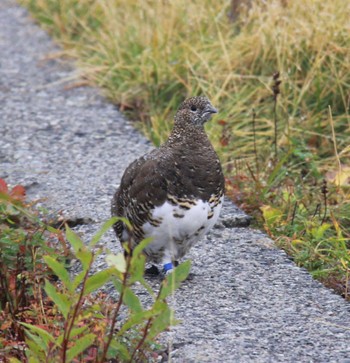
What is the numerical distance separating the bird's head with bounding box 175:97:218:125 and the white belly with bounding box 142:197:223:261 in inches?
16.2

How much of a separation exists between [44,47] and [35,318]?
4198mm

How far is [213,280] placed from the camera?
3.66 metres

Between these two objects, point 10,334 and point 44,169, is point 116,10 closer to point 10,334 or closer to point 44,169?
point 44,169

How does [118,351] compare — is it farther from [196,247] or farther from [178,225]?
[196,247]

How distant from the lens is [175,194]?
3430mm

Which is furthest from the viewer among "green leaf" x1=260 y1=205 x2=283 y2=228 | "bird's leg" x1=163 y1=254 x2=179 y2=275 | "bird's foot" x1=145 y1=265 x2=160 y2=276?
"green leaf" x1=260 y1=205 x2=283 y2=228

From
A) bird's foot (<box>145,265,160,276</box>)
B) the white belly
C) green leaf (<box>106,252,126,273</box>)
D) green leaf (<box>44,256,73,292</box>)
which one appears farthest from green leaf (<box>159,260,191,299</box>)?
bird's foot (<box>145,265,160,276</box>)

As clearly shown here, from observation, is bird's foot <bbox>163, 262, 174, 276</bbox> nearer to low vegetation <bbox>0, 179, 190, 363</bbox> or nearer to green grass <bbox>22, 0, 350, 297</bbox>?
low vegetation <bbox>0, 179, 190, 363</bbox>

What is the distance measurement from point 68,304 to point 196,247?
1498mm

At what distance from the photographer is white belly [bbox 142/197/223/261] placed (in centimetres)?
341

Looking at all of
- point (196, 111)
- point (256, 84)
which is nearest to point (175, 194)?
point (196, 111)

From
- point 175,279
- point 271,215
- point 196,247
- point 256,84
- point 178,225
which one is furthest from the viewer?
point 256,84

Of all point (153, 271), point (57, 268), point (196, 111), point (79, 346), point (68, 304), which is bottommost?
point (153, 271)

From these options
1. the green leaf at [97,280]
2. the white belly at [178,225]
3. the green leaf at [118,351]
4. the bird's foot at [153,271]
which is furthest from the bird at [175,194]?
the green leaf at [97,280]
